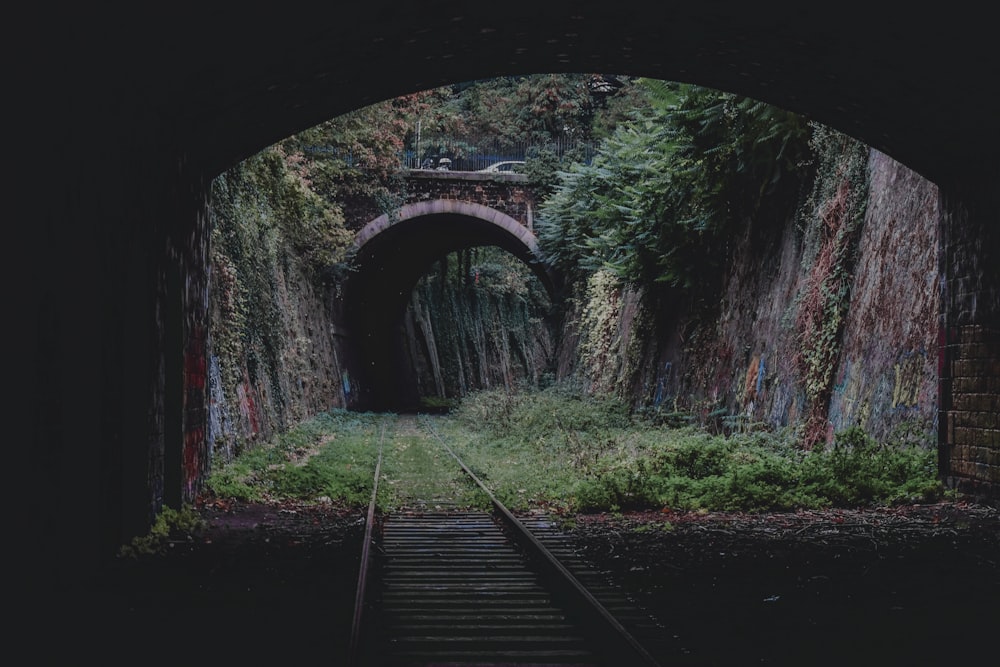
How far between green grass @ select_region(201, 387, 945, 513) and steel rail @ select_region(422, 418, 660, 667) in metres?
1.37

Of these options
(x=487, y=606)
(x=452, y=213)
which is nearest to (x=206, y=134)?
(x=487, y=606)

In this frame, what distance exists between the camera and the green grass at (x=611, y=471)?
345 inches

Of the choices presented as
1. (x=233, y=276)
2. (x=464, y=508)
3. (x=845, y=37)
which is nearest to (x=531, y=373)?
(x=233, y=276)

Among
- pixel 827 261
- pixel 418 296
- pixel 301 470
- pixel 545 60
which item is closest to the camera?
pixel 545 60

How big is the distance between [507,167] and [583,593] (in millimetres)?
24156

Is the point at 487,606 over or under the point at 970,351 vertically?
under

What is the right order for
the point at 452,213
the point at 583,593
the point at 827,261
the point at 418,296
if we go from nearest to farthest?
the point at 583,593 < the point at 827,261 < the point at 452,213 < the point at 418,296

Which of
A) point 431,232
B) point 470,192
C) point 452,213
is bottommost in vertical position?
point 431,232

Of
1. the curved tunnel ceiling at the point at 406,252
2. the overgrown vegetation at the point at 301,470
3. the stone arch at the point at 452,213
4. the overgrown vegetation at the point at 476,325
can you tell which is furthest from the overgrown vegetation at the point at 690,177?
the overgrown vegetation at the point at 476,325

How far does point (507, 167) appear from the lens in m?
28.2

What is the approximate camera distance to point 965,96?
707 centimetres

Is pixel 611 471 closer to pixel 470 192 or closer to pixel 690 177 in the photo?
pixel 690 177

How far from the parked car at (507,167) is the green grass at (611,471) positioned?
38.7ft

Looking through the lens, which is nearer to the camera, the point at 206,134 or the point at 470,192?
the point at 206,134
